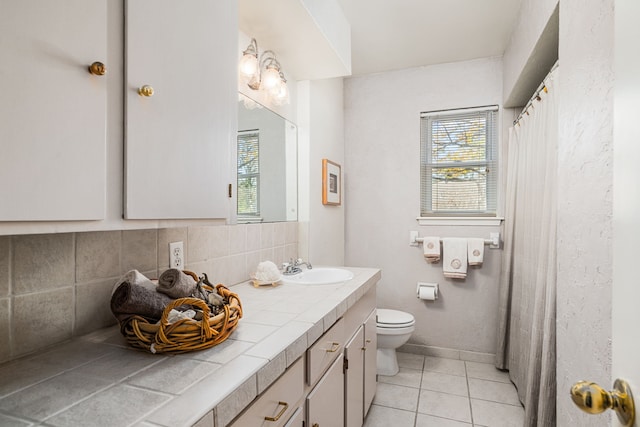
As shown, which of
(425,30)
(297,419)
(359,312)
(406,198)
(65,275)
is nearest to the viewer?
(65,275)

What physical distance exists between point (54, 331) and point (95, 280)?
16 cm

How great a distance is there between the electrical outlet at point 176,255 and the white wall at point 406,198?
2110 millimetres

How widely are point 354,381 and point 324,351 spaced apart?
0.59 metres

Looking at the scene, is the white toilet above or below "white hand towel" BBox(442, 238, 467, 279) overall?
below

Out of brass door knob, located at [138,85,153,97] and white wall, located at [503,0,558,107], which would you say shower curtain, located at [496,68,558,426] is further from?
brass door knob, located at [138,85,153,97]

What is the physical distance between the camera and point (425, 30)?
8.25 feet

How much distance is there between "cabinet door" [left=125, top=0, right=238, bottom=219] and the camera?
804 millimetres

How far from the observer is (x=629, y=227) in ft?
1.69

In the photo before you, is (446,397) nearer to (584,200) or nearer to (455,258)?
(455,258)

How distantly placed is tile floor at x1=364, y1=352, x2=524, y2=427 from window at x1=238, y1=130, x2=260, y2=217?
1458 millimetres

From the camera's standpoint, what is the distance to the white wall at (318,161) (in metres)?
2.48

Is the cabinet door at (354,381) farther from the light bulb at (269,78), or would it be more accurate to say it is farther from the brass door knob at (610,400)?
the light bulb at (269,78)

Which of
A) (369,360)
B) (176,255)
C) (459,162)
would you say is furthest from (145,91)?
(459,162)

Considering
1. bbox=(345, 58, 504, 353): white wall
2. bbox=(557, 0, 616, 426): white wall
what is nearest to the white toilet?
bbox=(345, 58, 504, 353): white wall
